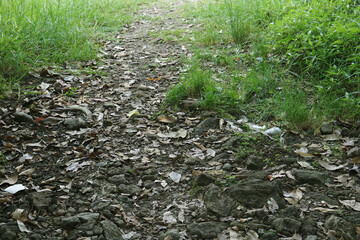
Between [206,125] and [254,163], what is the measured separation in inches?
29.3

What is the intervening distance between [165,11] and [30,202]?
5741 millimetres

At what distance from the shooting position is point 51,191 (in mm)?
2398

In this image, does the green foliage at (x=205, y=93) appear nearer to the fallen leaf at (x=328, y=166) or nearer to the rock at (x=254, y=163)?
the rock at (x=254, y=163)

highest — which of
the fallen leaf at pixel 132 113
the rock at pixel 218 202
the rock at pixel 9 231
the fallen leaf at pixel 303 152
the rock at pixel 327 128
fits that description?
the fallen leaf at pixel 132 113

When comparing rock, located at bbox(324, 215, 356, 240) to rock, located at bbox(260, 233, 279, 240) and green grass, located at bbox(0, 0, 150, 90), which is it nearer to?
rock, located at bbox(260, 233, 279, 240)

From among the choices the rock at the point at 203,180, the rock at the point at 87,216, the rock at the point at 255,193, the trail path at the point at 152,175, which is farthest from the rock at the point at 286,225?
the rock at the point at 87,216

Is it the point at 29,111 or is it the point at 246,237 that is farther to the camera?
the point at 29,111

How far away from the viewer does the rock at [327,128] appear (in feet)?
9.67

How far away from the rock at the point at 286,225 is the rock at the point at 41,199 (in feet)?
4.93

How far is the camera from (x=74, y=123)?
3205 mm

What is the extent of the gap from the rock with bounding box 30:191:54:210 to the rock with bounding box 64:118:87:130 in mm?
928

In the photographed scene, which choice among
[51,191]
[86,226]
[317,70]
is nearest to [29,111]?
[51,191]

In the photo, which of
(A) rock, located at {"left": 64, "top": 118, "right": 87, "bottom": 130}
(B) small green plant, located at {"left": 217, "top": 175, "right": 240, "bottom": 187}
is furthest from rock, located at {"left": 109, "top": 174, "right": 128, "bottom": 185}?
(A) rock, located at {"left": 64, "top": 118, "right": 87, "bottom": 130}

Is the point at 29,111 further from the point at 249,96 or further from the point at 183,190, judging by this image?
the point at 249,96
